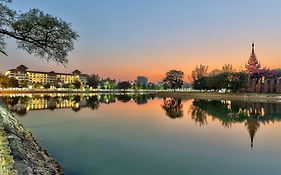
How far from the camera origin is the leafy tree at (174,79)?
156125mm

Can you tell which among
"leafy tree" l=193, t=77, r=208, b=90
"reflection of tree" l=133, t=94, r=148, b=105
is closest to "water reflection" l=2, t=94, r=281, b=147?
"reflection of tree" l=133, t=94, r=148, b=105

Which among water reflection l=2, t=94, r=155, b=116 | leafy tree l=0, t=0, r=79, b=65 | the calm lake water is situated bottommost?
the calm lake water

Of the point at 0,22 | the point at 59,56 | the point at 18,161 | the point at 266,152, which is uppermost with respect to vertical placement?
the point at 0,22

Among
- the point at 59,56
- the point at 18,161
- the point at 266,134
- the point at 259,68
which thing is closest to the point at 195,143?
the point at 266,134

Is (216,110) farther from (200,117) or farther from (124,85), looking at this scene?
(124,85)

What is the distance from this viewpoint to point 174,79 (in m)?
156

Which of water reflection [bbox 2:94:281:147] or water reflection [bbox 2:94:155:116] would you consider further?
water reflection [bbox 2:94:155:116]

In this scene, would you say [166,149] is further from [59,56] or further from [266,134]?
[266,134]

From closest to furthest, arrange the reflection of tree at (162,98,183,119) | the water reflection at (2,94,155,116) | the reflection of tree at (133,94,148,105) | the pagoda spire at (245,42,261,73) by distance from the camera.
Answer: the reflection of tree at (162,98,183,119) < the water reflection at (2,94,155,116) < the reflection of tree at (133,94,148,105) < the pagoda spire at (245,42,261,73)

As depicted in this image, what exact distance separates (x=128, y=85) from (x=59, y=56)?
158285 mm

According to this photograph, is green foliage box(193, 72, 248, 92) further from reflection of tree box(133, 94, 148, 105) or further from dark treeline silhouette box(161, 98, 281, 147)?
dark treeline silhouette box(161, 98, 281, 147)

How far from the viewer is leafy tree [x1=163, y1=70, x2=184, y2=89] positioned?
15612 cm

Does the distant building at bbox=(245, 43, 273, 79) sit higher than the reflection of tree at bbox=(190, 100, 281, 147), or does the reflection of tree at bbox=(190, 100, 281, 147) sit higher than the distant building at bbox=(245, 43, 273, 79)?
the distant building at bbox=(245, 43, 273, 79)

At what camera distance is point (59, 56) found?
47.5ft
